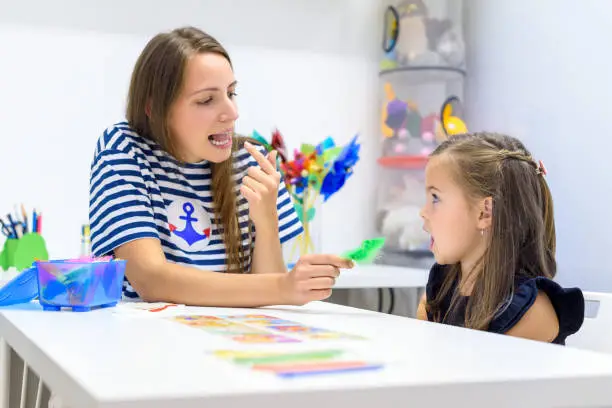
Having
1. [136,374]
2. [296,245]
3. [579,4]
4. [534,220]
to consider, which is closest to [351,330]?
[136,374]

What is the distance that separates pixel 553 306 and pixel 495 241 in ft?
0.45

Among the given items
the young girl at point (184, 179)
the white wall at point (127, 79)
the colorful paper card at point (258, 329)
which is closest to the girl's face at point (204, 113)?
the young girl at point (184, 179)

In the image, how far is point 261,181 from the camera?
1.37m

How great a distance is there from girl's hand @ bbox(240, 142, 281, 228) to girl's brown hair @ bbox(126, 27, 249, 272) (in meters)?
0.05

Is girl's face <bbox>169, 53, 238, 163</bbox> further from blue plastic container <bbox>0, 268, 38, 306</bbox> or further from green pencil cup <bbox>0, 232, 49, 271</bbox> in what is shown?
green pencil cup <bbox>0, 232, 49, 271</bbox>

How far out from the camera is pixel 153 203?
1.38 m

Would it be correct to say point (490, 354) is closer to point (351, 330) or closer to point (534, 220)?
point (351, 330)

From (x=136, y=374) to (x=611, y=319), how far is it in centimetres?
87

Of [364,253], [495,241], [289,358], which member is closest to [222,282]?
[364,253]

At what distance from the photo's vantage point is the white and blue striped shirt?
1311 millimetres

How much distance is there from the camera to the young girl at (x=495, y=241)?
1.16m

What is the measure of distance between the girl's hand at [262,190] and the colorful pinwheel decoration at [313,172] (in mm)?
931

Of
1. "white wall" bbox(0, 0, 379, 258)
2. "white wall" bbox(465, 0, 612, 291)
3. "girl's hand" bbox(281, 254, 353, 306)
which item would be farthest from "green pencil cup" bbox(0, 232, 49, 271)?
"white wall" bbox(465, 0, 612, 291)

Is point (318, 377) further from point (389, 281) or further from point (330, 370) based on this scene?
point (389, 281)
